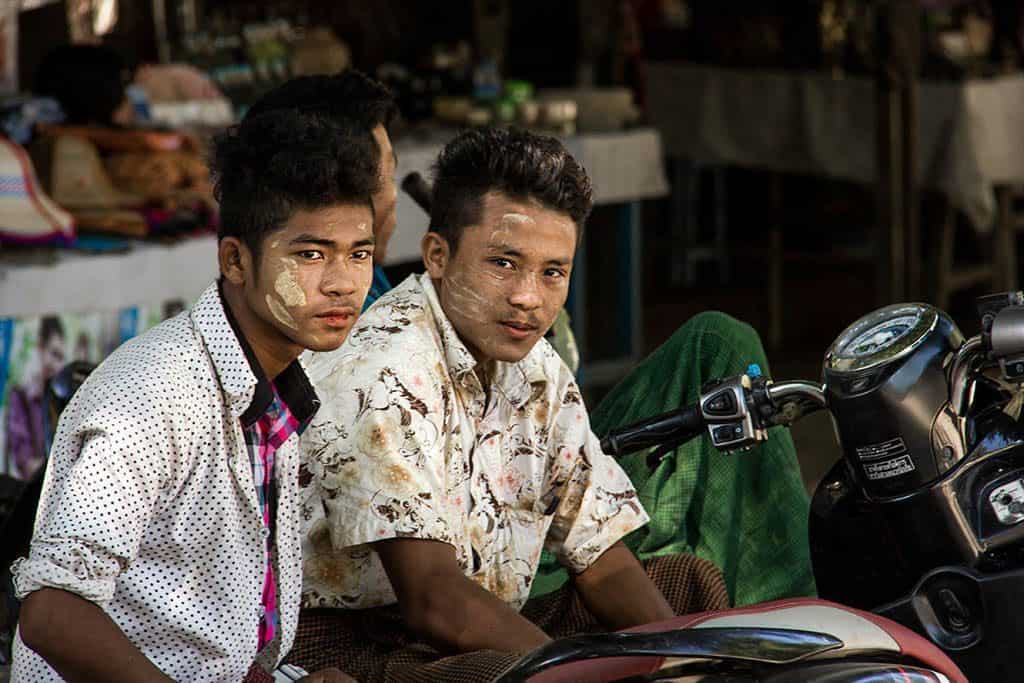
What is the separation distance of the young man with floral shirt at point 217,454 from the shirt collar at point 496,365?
279mm

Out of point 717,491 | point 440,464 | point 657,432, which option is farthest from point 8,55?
point 657,432

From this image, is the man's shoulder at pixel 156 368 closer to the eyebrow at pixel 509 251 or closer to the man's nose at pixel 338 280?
the man's nose at pixel 338 280

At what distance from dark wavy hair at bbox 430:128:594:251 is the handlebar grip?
0.39m

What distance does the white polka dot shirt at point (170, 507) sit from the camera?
168 centimetres

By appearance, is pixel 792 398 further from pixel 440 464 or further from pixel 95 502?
pixel 95 502

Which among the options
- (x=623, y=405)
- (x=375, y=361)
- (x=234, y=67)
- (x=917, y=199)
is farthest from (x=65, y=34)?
(x=375, y=361)

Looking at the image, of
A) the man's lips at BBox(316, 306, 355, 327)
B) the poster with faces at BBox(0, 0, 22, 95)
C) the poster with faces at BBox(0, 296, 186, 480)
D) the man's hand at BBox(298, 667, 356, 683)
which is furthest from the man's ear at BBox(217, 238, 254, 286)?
the poster with faces at BBox(0, 0, 22, 95)

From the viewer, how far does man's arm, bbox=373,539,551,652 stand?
2.02m

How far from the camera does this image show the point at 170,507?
1812mm

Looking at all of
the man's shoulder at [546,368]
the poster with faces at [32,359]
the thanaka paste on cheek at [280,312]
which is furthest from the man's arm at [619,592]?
the poster with faces at [32,359]

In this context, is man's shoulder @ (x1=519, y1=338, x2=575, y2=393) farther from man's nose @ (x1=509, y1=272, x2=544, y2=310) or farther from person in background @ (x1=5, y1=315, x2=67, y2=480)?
person in background @ (x1=5, y1=315, x2=67, y2=480)

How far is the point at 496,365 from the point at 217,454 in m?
0.57

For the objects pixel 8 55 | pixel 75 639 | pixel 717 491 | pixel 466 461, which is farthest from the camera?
pixel 8 55

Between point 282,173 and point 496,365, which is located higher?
point 282,173
